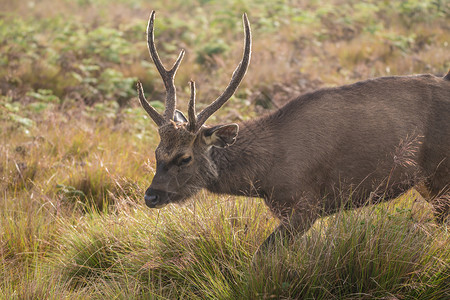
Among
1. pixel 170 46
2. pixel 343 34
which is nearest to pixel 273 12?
pixel 343 34

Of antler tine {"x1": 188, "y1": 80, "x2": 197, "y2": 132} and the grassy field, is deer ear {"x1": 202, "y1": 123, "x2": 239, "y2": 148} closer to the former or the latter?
antler tine {"x1": 188, "y1": 80, "x2": 197, "y2": 132}

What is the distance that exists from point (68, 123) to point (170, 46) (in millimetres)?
4999

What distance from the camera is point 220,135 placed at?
4652 mm

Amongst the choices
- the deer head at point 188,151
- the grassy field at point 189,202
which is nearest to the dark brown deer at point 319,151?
the deer head at point 188,151

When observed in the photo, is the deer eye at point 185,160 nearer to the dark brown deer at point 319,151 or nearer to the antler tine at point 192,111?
the dark brown deer at point 319,151

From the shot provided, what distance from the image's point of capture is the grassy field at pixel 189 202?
3613 mm

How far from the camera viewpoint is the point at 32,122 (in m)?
7.70

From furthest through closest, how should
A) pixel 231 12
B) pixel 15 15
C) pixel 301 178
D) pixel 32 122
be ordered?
pixel 15 15 < pixel 231 12 < pixel 32 122 < pixel 301 178

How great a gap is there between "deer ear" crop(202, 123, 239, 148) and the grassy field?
0.52 meters

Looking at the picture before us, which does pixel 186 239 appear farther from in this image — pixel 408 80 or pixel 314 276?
pixel 408 80

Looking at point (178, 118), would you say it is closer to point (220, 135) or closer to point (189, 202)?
point (220, 135)

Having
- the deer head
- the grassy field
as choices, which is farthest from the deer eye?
the grassy field

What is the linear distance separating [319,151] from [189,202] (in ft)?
4.03

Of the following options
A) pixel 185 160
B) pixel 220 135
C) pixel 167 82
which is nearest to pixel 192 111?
pixel 220 135
